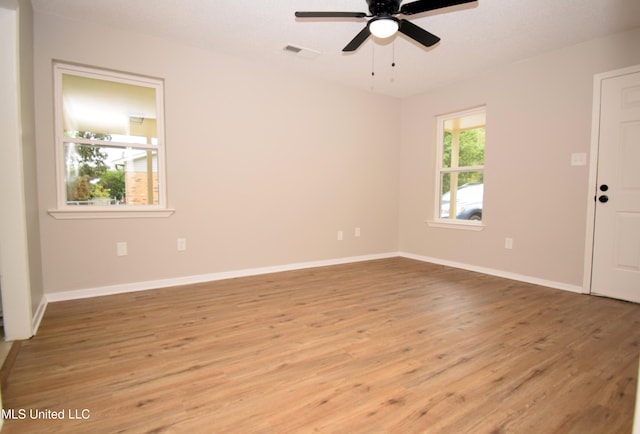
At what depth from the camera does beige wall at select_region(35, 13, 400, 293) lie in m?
2.98

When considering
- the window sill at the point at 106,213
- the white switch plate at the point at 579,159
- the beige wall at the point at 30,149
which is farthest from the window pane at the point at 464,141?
the beige wall at the point at 30,149

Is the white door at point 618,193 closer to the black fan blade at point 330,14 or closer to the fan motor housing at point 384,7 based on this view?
the fan motor housing at point 384,7

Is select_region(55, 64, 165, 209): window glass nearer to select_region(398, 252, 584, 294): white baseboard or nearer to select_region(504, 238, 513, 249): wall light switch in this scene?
select_region(398, 252, 584, 294): white baseboard

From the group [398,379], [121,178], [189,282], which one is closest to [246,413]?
[398,379]

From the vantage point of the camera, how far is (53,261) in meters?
2.94

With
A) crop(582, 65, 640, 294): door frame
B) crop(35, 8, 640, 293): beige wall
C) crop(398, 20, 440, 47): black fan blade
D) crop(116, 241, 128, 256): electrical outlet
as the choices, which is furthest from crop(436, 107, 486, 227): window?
crop(116, 241, 128, 256): electrical outlet

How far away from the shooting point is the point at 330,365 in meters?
1.86

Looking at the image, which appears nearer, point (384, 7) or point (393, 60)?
point (384, 7)

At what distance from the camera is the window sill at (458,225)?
14.0ft

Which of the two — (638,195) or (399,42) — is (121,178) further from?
(638,195)

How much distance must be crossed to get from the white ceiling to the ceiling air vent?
53 mm

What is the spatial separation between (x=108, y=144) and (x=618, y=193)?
500 cm

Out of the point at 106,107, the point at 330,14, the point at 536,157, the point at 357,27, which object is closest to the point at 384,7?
the point at 330,14

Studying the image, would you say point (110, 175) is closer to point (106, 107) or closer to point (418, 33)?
point (106, 107)
